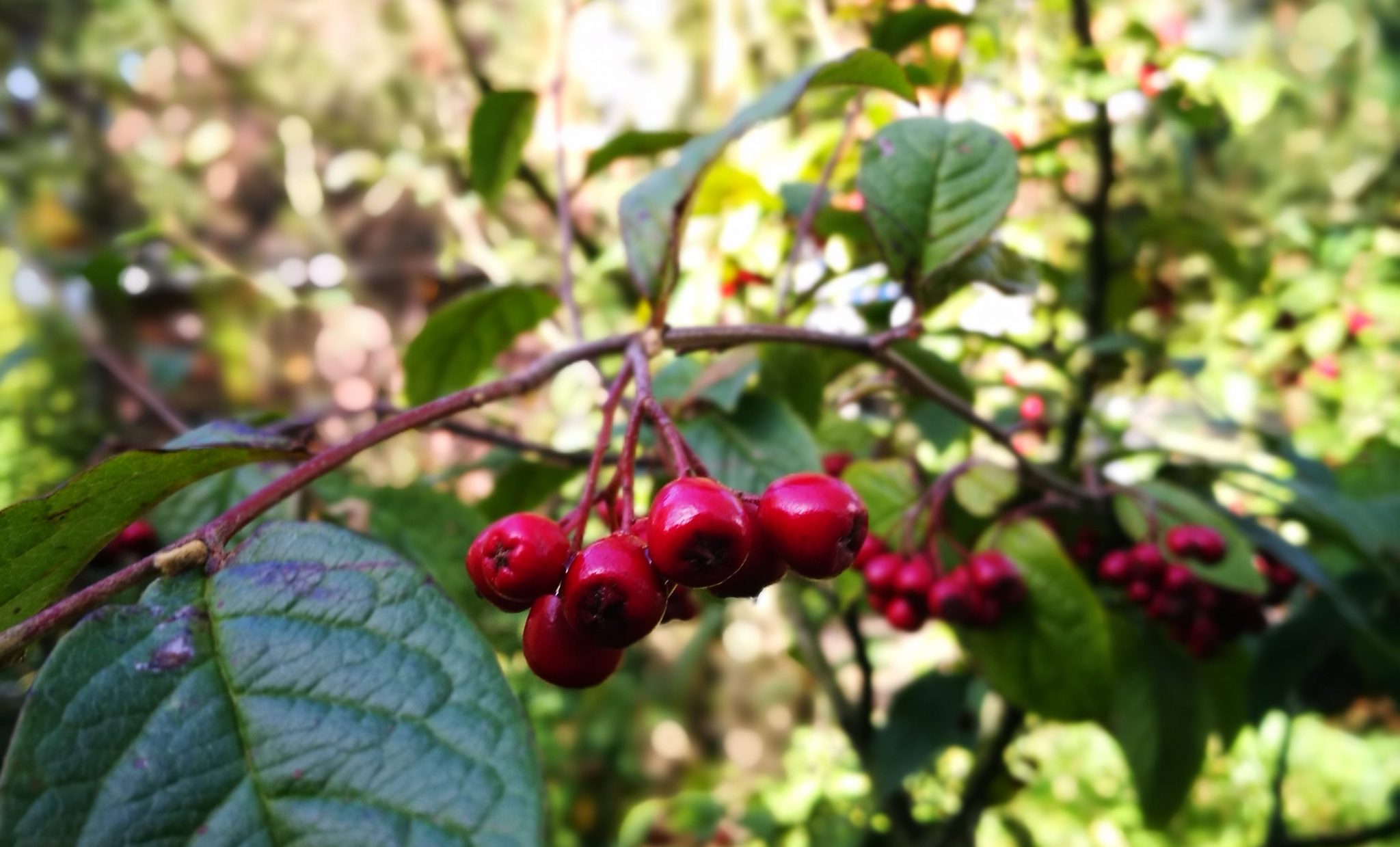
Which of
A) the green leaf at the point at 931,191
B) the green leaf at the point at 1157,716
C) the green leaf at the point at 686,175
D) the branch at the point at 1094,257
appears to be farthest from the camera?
the branch at the point at 1094,257

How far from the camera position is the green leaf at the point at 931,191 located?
690mm

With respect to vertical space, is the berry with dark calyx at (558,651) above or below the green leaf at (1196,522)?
above

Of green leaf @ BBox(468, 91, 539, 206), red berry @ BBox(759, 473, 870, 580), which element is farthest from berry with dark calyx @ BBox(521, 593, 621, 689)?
green leaf @ BBox(468, 91, 539, 206)

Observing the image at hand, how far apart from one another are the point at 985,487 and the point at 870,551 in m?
0.14

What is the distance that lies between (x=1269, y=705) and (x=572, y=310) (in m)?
1.12

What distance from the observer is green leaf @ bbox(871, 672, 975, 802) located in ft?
3.93

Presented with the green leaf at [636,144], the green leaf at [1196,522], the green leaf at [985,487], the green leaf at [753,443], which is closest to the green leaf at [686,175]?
the green leaf at [753,443]

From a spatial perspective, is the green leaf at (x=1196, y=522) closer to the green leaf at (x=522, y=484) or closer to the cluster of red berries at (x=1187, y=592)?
the cluster of red berries at (x=1187, y=592)

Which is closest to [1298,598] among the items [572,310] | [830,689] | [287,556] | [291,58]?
[830,689]

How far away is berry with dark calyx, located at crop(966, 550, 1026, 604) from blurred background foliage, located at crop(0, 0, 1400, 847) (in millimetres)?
226

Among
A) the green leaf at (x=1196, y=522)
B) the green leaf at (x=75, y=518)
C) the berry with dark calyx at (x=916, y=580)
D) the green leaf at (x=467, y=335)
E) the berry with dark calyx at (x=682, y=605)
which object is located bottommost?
the green leaf at (x=1196, y=522)

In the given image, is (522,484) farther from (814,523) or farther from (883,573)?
(814,523)

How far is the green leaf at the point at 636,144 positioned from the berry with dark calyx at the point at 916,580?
51 centimetres

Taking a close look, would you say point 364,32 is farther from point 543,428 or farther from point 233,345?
point 543,428
